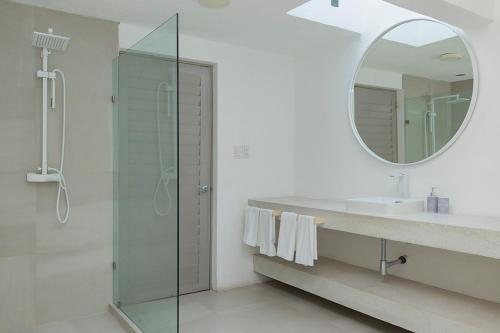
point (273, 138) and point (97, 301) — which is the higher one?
point (273, 138)

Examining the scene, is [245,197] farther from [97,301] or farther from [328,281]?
[97,301]

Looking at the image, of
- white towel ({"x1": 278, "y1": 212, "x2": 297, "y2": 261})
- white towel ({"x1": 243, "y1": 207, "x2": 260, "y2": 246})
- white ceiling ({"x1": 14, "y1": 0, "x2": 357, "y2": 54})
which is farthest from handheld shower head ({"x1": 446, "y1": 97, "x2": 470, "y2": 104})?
white towel ({"x1": 243, "y1": 207, "x2": 260, "y2": 246})

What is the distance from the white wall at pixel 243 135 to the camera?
3.58 m

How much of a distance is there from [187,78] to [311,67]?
3.95ft

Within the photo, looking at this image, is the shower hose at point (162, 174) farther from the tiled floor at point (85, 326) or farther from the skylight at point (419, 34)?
the skylight at point (419, 34)

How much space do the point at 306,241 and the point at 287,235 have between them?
0.66ft

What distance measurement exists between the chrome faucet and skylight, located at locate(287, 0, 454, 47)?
38.3 inches

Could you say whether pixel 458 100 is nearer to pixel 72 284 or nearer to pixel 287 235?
pixel 287 235

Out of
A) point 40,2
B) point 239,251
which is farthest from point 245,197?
point 40,2

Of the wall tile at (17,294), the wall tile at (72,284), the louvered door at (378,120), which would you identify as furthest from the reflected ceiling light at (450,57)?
the wall tile at (17,294)

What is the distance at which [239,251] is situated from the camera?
12.1ft

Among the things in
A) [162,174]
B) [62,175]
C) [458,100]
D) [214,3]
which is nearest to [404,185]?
[458,100]

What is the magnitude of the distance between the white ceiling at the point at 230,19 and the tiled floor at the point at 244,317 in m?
1.98

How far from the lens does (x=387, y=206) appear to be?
8.14 feet
